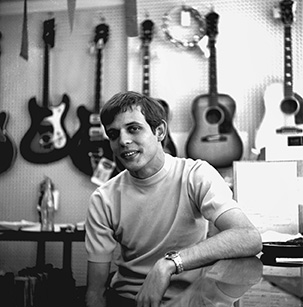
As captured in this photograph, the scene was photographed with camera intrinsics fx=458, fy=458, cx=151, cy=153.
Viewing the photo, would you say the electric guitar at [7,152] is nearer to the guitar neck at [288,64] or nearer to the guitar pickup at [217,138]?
the guitar pickup at [217,138]

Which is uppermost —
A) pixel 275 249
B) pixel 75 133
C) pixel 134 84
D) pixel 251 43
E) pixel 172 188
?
pixel 251 43

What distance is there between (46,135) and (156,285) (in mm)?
2412

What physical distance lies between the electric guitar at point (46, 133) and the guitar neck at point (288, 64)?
150 cm

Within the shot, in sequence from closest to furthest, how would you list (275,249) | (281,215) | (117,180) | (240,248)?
(240,248)
(275,249)
(117,180)
(281,215)

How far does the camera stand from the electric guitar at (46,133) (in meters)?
3.24

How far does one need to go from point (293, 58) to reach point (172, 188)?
1908 millimetres

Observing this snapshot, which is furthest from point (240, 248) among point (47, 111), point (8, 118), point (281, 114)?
point (8, 118)

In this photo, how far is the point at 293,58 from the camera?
118 inches

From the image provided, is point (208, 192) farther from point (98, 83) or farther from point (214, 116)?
point (98, 83)

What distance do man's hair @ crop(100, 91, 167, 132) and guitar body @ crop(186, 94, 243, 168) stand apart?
146cm

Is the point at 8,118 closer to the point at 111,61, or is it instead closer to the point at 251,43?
the point at 111,61

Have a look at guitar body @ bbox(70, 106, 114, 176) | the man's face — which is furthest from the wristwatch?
guitar body @ bbox(70, 106, 114, 176)

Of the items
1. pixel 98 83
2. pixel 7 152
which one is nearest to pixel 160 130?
pixel 98 83

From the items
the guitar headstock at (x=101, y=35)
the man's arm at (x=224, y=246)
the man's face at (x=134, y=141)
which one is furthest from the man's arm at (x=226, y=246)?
the guitar headstock at (x=101, y=35)
